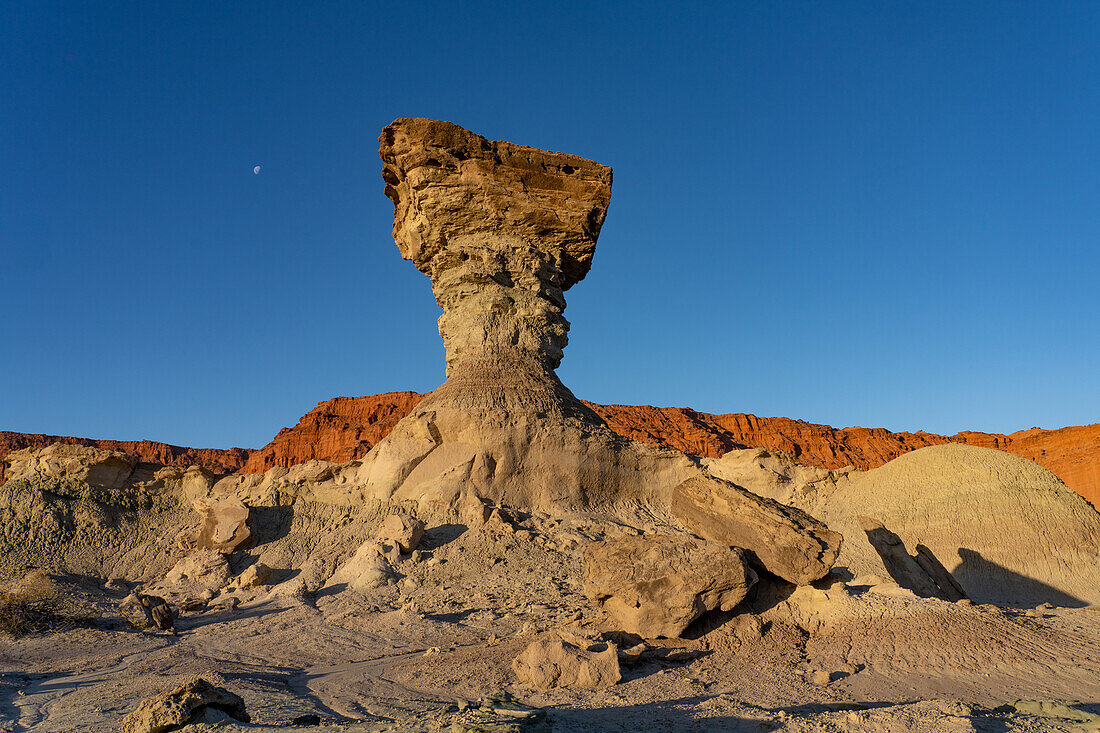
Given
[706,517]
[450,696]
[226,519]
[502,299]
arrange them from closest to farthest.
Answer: [450,696], [706,517], [226,519], [502,299]

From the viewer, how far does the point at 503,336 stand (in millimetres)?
16797

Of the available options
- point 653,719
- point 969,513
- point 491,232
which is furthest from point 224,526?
point 969,513

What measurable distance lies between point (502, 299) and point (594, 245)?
3.18m

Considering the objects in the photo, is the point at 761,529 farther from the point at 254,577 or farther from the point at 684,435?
the point at 684,435

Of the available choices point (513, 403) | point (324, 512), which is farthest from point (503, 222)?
point (324, 512)

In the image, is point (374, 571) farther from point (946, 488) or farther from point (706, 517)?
point (946, 488)

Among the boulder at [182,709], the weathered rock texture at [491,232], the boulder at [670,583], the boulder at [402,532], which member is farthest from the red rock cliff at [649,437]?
the boulder at [182,709]

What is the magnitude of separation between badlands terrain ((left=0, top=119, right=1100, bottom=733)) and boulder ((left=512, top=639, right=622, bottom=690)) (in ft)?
0.08

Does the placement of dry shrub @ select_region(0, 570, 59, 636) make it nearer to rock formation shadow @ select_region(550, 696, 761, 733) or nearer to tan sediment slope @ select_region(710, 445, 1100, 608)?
rock formation shadow @ select_region(550, 696, 761, 733)

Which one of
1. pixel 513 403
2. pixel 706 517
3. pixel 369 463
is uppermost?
pixel 513 403

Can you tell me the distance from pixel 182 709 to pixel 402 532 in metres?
7.78

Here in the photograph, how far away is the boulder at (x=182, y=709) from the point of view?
14.6 feet

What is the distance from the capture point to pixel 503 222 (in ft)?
57.4

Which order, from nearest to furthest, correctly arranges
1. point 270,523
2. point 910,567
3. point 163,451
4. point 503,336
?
point 910,567 < point 270,523 < point 503,336 < point 163,451
